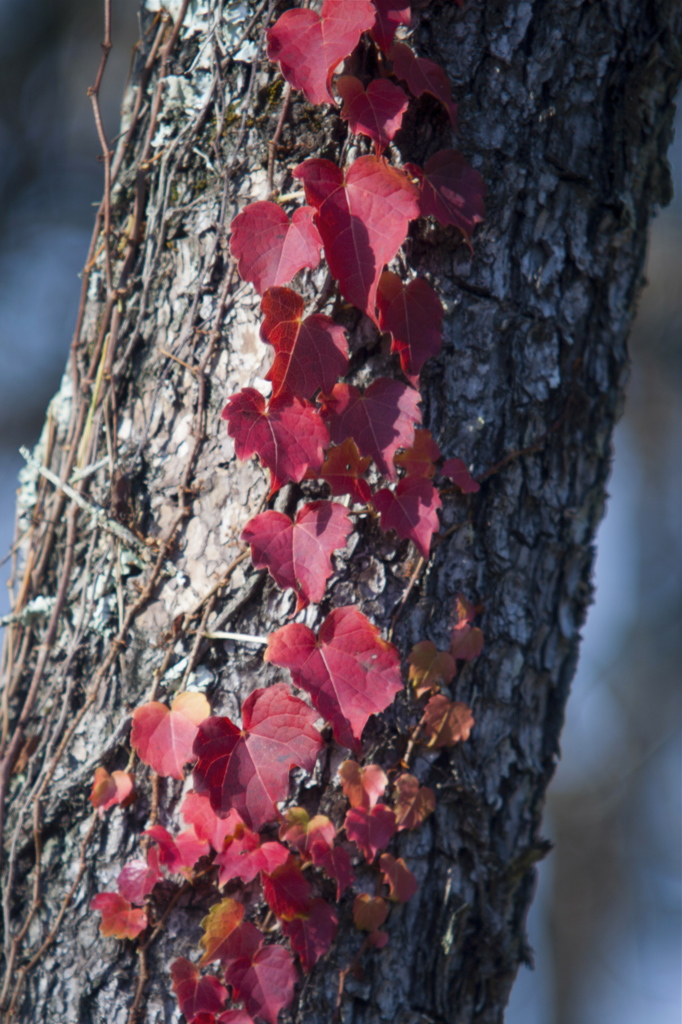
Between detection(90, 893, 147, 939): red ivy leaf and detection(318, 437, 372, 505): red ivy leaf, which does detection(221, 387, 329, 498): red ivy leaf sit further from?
detection(90, 893, 147, 939): red ivy leaf

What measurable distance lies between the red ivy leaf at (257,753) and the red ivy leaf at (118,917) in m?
0.25

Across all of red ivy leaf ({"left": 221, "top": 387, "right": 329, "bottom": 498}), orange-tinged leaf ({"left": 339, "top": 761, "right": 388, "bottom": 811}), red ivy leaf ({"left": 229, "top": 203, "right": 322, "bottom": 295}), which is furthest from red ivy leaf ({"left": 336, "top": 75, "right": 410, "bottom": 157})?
orange-tinged leaf ({"left": 339, "top": 761, "right": 388, "bottom": 811})

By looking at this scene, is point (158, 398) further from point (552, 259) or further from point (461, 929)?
point (461, 929)

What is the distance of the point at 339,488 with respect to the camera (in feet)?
3.08

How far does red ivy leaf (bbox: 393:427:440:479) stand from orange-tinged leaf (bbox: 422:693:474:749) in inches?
14.0

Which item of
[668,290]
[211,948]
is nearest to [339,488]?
[211,948]

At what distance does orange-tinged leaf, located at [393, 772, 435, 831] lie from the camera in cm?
100

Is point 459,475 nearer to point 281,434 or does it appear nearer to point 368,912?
point 281,434

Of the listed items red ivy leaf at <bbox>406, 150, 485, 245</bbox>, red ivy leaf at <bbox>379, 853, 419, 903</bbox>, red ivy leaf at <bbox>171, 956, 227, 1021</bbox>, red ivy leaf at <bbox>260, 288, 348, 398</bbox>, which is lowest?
red ivy leaf at <bbox>171, 956, 227, 1021</bbox>

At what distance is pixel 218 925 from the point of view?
3.05 ft

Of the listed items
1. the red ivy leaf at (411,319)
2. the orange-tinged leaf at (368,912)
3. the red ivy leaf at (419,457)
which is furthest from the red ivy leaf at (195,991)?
the red ivy leaf at (411,319)

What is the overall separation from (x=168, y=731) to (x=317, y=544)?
1.15 feet

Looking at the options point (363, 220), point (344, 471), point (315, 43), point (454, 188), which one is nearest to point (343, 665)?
point (344, 471)

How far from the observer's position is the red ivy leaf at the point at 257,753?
0.86 metres
